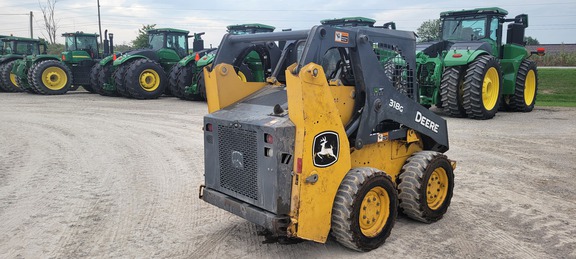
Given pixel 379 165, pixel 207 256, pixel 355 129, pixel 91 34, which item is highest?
pixel 91 34

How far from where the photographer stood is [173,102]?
1645 centimetres

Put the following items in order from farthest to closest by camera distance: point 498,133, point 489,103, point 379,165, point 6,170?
point 489,103
point 498,133
point 6,170
point 379,165

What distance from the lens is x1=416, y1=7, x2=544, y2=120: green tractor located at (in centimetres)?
1114

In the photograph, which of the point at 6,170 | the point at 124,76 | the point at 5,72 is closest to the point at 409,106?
the point at 6,170

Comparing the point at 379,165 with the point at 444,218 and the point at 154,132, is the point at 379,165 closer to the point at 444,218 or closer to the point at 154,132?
the point at 444,218

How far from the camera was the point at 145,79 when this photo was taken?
17.4m

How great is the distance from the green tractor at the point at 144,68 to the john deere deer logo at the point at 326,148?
14478 millimetres

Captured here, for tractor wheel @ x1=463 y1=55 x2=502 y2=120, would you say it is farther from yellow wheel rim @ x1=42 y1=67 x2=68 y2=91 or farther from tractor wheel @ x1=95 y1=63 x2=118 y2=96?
yellow wheel rim @ x1=42 y1=67 x2=68 y2=91

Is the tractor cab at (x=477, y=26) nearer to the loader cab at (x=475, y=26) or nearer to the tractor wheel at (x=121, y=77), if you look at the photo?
the loader cab at (x=475, y=26)

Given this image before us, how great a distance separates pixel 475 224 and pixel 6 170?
20.4 feet

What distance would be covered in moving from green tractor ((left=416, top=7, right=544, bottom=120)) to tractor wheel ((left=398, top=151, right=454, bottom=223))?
6.88 m

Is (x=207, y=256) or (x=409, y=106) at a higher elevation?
(x=409, y=106)

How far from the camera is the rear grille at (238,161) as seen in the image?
3.85 meters

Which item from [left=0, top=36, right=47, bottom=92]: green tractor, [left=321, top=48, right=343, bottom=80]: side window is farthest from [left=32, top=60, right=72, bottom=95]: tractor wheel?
[left=321, top=48, right=343, bottom=80]: side window
